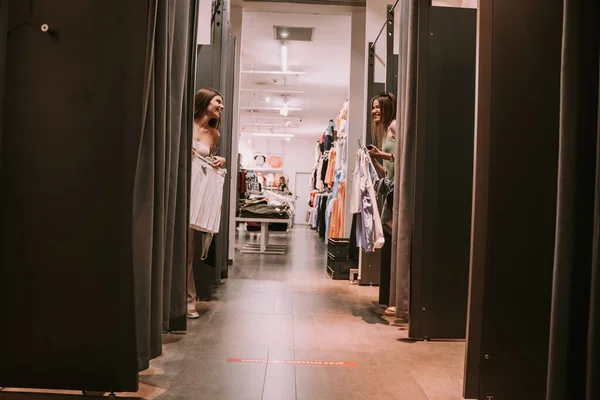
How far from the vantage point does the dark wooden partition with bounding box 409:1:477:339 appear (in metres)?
3.10

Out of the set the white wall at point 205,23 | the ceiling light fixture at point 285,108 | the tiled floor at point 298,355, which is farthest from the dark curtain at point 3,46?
the ceiling light fixture at point 285,108

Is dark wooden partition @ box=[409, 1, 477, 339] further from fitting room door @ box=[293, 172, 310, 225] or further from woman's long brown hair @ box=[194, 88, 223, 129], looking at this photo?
fitting room door @ box=[293, 172, 310, 225]

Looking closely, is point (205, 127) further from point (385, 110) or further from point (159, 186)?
point (159, 186)

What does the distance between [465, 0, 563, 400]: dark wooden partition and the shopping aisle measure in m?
0.46

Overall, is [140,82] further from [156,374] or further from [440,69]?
[440,69]

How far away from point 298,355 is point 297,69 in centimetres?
859

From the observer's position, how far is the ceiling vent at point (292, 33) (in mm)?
8039

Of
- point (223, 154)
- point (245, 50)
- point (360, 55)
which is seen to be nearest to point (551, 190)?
point (223, 154)

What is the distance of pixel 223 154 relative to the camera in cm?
467

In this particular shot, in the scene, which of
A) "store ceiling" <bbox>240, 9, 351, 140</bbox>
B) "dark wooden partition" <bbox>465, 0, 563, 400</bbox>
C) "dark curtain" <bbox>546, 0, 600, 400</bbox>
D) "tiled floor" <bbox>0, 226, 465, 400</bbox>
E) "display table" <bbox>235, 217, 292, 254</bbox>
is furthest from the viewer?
"display table" <bbox>235, 217, 292, 254</bbox>

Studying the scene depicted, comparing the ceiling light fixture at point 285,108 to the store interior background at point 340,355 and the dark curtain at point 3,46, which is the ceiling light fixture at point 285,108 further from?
the dark curtain at point 3,46

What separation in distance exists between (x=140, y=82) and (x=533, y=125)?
1513 millimetres

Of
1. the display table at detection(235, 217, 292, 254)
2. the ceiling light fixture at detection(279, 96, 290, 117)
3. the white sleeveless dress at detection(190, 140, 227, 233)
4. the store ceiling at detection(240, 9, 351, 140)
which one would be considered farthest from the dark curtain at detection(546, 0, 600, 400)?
the ceiling light fixture at detection(279, 96, 290, 117)

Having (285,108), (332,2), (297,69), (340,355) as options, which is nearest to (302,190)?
(285,108)
